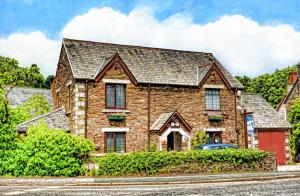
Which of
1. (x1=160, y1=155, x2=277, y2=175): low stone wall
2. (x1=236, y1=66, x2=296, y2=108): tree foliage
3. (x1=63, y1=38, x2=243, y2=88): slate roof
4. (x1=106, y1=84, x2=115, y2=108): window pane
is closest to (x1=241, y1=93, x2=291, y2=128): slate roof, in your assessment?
(x1=63, y1=38, x2=243, y2=88): slate roof

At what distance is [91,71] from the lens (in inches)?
1281

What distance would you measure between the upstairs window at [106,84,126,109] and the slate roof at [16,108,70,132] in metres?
3.51

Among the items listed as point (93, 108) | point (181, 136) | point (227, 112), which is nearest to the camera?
point (93, 108)

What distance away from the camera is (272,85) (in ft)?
238

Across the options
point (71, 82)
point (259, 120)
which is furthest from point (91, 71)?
point (259, 120)

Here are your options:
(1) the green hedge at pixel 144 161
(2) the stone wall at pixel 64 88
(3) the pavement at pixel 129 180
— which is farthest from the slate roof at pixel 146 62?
(3) the pavement at pixel 129 180

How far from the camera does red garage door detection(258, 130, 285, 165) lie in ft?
122

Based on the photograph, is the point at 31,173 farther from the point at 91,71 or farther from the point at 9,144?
the point at 91,71

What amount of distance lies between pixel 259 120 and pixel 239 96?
274cm

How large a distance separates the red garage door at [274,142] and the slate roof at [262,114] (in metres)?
0.61

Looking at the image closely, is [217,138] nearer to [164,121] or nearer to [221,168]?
[164,121]

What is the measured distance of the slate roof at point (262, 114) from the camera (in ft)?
123

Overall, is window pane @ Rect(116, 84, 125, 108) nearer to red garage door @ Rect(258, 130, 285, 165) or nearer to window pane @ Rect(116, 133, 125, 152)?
window pane @ Rect(116, 133, 125, 152)

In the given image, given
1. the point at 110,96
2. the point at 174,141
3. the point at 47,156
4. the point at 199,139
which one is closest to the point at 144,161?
the point at 47,156
